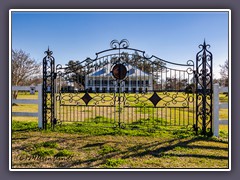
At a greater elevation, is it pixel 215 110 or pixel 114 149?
pixel 215 110

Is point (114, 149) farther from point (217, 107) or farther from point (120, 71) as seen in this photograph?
point (217, 107)

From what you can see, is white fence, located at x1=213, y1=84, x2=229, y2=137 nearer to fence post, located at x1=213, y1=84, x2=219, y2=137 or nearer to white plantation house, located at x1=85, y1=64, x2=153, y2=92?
fence post, located at x1=213, y1=84, x2=219, y2=137

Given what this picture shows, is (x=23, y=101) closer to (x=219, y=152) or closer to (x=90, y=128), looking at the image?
(x=90, y=128)

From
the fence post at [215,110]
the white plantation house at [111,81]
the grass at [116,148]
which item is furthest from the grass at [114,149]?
the white plantation house at [111,81]

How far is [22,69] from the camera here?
12500mm

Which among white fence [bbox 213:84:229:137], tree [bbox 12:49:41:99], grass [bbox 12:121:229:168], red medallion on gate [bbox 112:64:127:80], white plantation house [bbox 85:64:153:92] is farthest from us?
tree [bbox 12:49:41:99]

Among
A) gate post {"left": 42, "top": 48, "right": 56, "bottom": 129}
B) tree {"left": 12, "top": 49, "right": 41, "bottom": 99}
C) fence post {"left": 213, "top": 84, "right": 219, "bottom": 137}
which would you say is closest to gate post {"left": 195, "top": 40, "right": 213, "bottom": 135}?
fence post {"left": 213, "top": 84, "right": 219, "bottom": 137}

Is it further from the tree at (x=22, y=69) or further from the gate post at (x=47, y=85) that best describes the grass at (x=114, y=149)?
the tree at (x=22, y=69)

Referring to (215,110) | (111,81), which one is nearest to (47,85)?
(111,81)

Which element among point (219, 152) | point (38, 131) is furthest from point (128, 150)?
point (38, 131)

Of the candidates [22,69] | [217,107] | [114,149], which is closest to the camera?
[114,149]

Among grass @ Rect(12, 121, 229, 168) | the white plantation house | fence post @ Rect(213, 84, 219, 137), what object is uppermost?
the white plantation house

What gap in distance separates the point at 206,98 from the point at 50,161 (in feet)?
13.6

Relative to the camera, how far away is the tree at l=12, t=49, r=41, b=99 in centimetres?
1203
